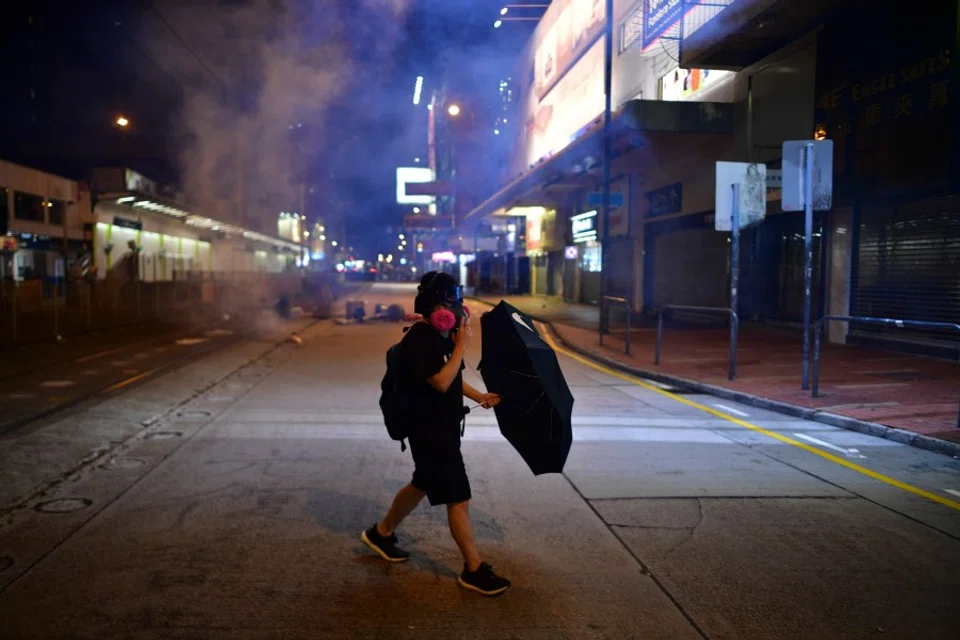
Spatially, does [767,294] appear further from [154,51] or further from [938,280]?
[154,51]

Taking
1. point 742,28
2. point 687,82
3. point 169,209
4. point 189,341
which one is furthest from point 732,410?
point 169,209

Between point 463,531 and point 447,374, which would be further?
point 463,531

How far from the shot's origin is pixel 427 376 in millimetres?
3215

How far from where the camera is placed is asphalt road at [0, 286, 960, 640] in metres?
3.10

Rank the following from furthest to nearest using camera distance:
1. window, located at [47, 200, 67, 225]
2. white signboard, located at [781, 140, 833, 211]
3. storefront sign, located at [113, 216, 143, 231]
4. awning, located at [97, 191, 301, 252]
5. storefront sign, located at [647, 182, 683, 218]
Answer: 1. storefront sign, located at [113, 216, 143, 231]
2. awning, located at [97, 191, 301, 252]
3. window, located at [47, 200, 67, 225]
4. storefront sign, located at [647, 182, 683, 218]
5. white signboard, located at [781, 140, 833, 211]

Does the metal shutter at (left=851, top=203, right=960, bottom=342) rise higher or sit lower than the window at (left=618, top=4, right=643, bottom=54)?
lower

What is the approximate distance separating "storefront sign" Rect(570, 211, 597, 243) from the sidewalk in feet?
29.1

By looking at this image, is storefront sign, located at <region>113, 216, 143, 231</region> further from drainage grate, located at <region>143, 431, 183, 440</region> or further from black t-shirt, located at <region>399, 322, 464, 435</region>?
black t-shirt, located at <region>399, 322, 464, 435</region>

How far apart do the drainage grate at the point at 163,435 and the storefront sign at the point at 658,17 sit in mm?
12787

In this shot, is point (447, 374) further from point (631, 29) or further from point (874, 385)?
point (631, 29)

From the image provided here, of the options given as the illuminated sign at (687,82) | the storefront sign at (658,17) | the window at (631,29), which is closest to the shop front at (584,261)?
the window at (631,29)

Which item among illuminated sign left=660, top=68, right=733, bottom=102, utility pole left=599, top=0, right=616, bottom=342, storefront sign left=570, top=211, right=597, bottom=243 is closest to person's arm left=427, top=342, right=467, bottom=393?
utility pole left=599, top=0, right=616, bottom=342

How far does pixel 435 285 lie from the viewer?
324cm

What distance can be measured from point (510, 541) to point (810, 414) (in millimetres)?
4830
